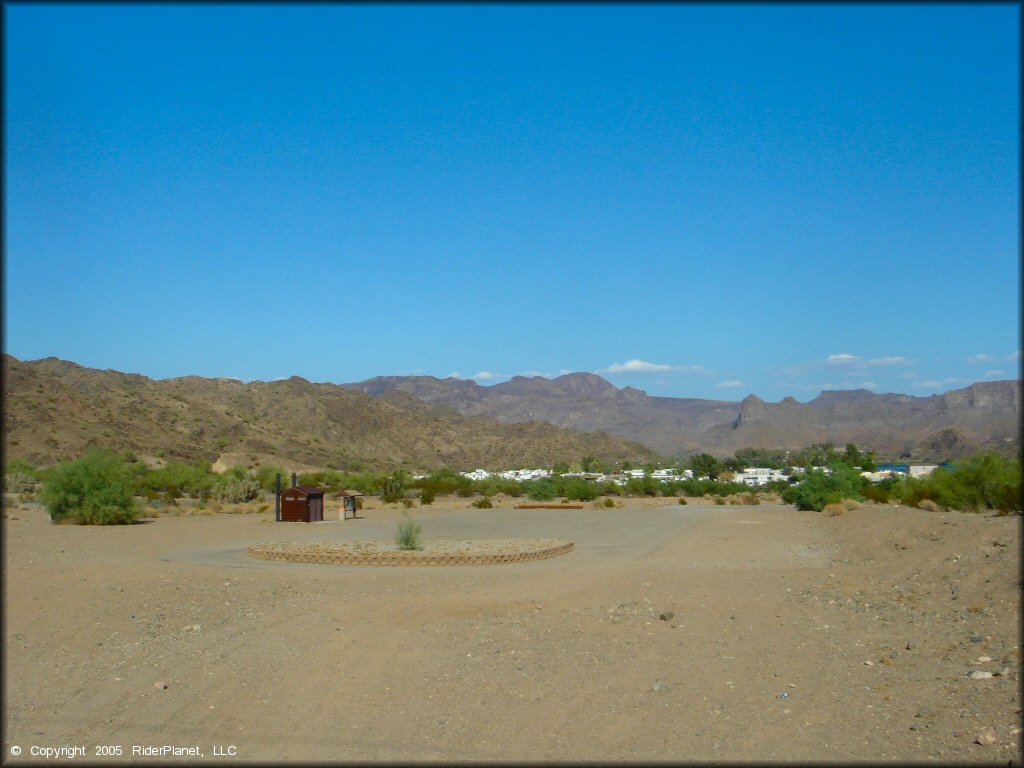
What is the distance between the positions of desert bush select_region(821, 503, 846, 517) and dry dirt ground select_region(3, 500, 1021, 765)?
70.4 ft

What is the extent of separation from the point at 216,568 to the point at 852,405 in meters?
192

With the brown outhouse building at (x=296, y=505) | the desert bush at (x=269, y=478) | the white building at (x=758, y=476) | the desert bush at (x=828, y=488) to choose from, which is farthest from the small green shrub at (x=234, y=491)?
the white building at (x=758, y=476)

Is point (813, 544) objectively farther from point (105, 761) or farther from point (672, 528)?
point (105, 761)

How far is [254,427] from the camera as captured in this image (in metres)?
110

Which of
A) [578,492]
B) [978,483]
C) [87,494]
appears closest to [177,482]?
[87,494]

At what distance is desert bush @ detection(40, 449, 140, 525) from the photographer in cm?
3888

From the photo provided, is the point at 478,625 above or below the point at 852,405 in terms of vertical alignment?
below

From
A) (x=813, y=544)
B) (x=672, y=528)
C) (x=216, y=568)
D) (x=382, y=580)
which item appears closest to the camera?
(x=382, y=580)

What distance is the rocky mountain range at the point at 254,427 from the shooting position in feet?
261

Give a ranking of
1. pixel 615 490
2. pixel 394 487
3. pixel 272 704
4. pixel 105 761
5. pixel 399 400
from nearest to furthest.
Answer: pixel 105 761, pixel 272 704, pixel 394 487, pixel 615 490, pixel 399 400

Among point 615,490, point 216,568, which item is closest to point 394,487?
point 615,490

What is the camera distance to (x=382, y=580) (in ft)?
69.7

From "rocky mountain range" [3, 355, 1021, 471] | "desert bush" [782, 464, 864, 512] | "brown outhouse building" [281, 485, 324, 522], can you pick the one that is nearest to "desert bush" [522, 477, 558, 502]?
"desert bush" [782, 464, 864, 512]

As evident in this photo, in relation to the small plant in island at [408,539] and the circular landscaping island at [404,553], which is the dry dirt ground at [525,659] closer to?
the circular landscaping island at [404,553]
